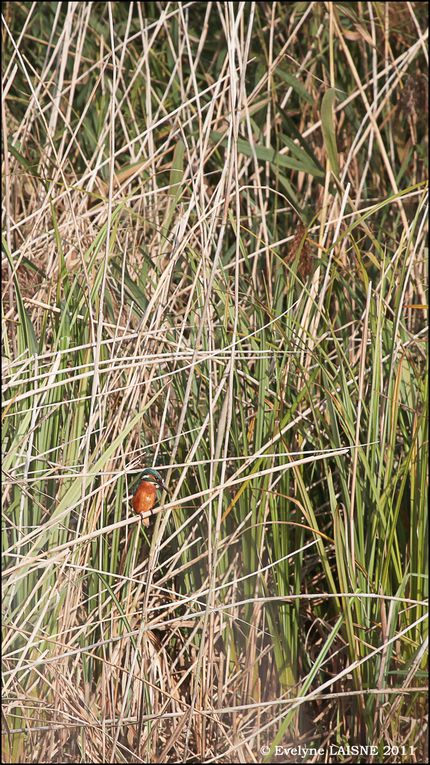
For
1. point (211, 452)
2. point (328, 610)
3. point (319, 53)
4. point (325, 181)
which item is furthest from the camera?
point (319, 53)

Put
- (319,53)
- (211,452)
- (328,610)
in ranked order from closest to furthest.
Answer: (211,452) → (328,610) → (319,53)

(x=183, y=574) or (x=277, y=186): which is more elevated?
(x=277, y=186)

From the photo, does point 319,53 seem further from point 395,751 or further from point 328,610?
point 395,751

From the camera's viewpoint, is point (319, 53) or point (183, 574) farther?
point (319, 53)

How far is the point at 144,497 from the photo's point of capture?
0.97 meters

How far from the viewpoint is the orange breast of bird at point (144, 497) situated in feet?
3.18

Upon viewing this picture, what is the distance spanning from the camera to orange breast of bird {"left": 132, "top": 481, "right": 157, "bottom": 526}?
97cm

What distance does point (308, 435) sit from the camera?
3.46 feet

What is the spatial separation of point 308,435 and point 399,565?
22cm

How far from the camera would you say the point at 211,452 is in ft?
3.14

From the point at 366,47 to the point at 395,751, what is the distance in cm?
138

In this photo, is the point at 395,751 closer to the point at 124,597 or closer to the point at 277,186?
the point at 124,597

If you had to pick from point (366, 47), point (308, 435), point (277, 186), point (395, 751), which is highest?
point (366, 47)

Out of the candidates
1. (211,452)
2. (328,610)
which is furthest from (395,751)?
(211,452)
